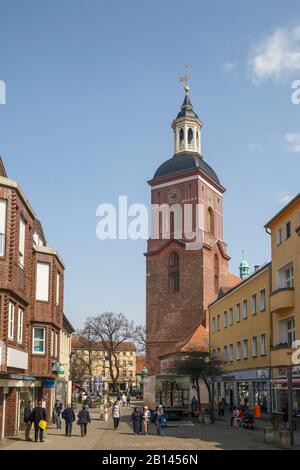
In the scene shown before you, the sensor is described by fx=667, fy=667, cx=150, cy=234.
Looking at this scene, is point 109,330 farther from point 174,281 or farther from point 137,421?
point 137,421

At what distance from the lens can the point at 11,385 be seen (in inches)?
→ 1041

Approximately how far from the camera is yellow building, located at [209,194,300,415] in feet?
117

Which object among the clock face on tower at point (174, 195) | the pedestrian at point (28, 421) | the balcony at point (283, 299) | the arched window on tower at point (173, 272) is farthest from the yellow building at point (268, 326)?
the clock face on tower at point (174, 195)

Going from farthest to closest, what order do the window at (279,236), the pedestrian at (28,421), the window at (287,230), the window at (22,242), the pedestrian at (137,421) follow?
1. the window at (279,236)
2. the window at (287,230)
3. the pedestrian at (137,421)
4. the window at (22,242)
5. the pedestrian at (28,421)

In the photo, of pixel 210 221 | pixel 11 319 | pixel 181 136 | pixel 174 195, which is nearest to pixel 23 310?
pixel 11 319

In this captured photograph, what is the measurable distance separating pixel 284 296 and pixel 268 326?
18.9ft

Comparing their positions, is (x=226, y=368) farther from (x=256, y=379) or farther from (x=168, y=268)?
(x=168, y=268)

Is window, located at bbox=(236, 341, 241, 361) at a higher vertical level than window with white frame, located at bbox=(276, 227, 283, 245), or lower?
lower

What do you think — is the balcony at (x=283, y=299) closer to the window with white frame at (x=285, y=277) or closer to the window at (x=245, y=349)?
the window with white frame at (x=285, y=277)

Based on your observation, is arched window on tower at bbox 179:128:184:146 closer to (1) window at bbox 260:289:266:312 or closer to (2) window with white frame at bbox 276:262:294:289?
(1) window at bbox 260:289:266:312

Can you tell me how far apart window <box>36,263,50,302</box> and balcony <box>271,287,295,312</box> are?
1262cm

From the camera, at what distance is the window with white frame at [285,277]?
122 ft

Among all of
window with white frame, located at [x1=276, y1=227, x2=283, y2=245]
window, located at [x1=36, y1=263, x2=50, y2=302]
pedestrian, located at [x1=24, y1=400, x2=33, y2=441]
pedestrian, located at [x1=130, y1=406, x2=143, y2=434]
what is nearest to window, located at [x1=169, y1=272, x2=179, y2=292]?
window with white frame, located at [x1=276, y1=227, x2=283, y2=245]
